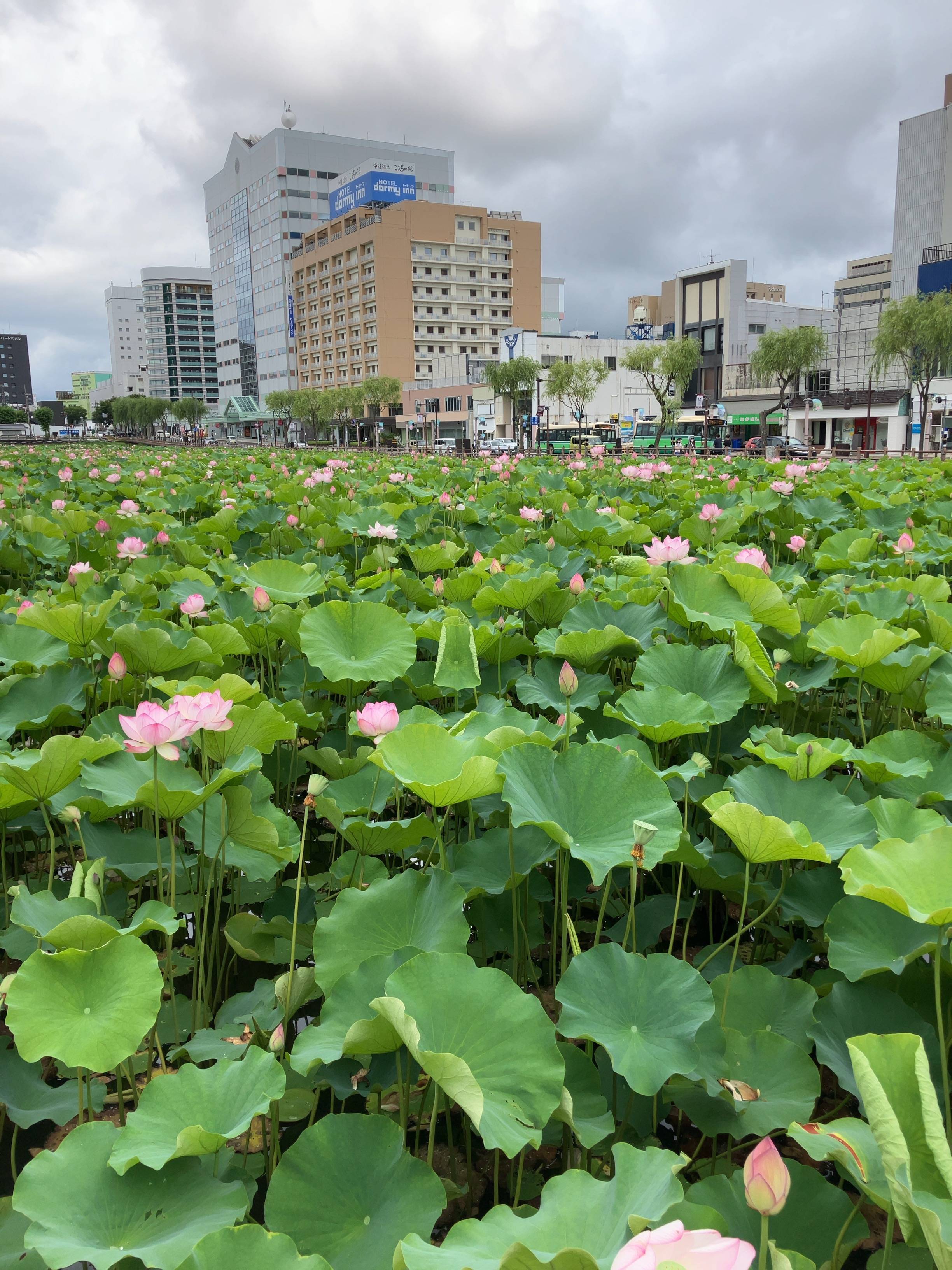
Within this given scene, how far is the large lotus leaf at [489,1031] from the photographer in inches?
28.3

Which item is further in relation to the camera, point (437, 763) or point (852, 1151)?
point (437, 763)

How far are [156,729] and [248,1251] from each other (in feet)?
1.89

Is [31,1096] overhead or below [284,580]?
below

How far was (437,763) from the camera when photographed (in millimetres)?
1098

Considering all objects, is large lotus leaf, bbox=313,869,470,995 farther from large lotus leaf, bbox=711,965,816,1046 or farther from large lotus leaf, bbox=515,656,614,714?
large lotus leaf, bbox=515,656,614,714

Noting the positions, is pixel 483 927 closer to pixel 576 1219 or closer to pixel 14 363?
pixel 576 1219

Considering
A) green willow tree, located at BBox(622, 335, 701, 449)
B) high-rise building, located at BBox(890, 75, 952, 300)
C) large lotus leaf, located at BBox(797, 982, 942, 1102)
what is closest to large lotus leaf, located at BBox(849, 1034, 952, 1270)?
large lotus leaf, located at BBox(797, 982, 942, 1102)

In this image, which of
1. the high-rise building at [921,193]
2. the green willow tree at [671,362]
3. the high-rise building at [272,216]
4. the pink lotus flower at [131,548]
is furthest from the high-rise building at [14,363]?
the pink lotus flower at [131,548]

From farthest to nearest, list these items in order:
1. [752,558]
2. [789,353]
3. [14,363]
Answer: [14,363] < [789,353] < [752,558]

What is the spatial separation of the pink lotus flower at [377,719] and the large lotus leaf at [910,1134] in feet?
2.24

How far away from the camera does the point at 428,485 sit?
19.9 feet

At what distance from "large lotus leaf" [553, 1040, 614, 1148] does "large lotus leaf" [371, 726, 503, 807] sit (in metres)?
0.30

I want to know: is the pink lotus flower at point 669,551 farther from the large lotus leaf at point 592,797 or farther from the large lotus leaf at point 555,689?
the large lotus leaf at point 592,797

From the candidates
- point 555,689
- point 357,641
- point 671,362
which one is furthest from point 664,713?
point 671,362
